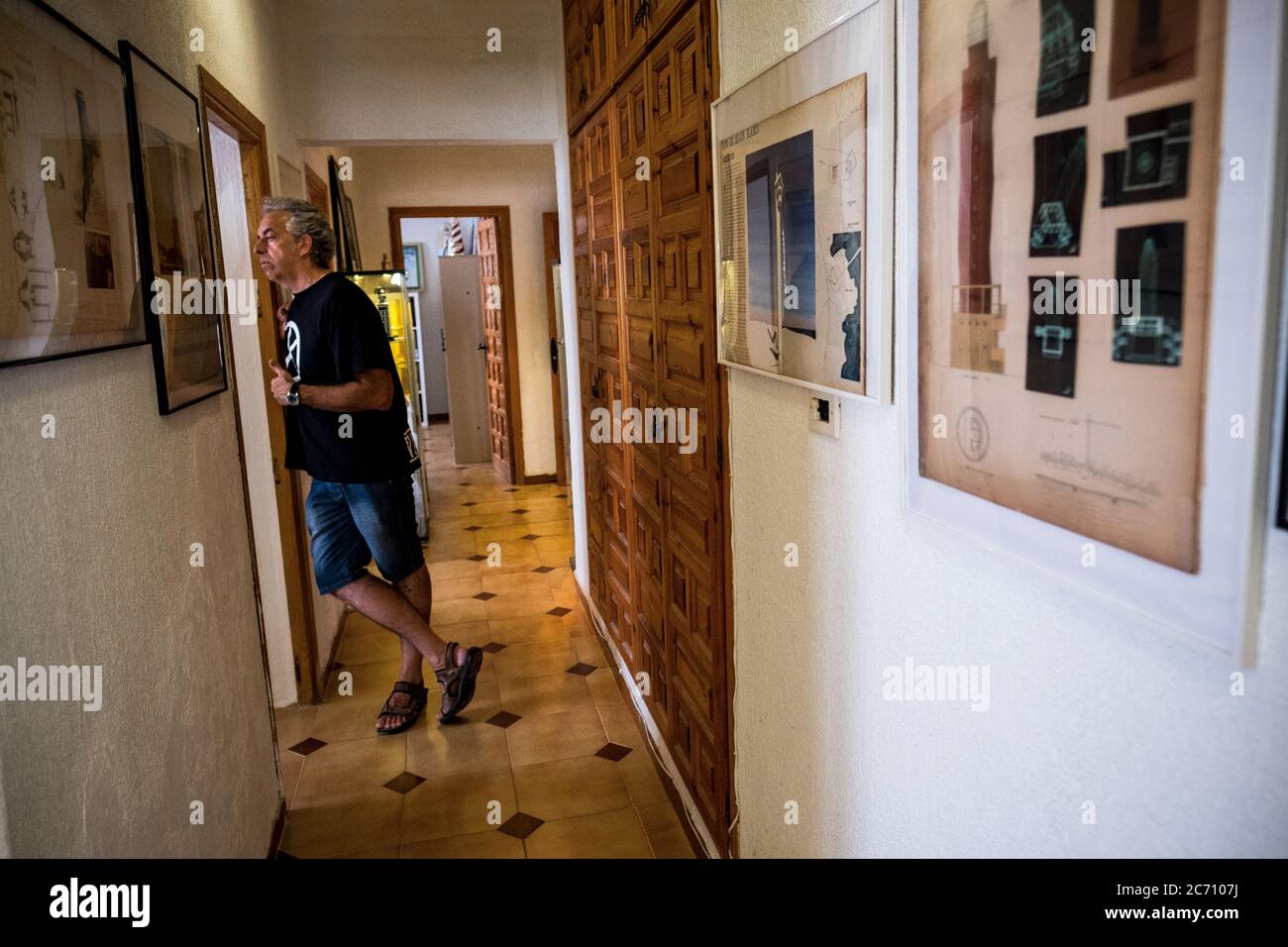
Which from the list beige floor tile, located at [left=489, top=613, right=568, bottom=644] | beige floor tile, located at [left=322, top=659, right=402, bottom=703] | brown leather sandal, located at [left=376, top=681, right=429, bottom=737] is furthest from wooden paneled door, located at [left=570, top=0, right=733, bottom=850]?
beige floor tile, located at [left=322, top=659, right=402, bottom=703]

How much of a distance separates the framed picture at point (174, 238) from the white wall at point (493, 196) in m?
5.24

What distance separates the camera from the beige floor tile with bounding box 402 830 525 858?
275 cm

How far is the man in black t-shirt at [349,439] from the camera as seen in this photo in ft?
9.93

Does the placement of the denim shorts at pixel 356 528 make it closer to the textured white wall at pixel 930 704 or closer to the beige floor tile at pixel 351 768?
the beige floor tile at pixel 351 768

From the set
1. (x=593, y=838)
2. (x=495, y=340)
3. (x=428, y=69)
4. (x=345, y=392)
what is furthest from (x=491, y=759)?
(x=495, y=340)

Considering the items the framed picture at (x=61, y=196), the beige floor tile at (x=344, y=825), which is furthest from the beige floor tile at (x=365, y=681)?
the framed picture at (x=61, y=196)

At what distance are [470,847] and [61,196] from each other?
81.9 inches

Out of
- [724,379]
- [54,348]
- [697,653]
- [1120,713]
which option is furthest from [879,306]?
[697,653]

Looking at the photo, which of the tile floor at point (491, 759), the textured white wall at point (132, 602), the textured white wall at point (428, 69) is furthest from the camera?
the textured white wall at point (428, 69)

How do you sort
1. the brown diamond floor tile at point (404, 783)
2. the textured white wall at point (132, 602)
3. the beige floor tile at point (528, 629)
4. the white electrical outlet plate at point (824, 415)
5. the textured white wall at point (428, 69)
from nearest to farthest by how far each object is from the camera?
the textured white wall at point (132, 602)
the white electrical outlet plate at point (824, 415)
the brown diamond floor tile at point (404, 783)
the textured white wall at point (428, 69)
the beige floor tile at point (528, 629)

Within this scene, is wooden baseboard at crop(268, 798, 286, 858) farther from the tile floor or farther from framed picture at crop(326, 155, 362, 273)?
framed picture at crop(326, 155, 362, 273)

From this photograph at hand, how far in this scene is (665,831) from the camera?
9.36ft

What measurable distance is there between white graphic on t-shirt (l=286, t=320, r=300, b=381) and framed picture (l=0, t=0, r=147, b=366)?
1.22m
